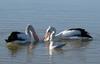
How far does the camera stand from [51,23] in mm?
21609

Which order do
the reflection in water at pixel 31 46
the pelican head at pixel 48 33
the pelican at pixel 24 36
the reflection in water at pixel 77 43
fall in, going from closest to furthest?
the reflection in water at pixel 31 46 < the pelican at pixel 24 36 < the reflection in water at pixel 77 43 < the pelican head at pixel 48 33

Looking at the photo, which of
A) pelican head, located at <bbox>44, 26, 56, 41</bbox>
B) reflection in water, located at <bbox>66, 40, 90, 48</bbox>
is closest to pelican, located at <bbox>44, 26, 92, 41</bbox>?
pelican head, located at <bbox>44, 26, 56, 41</bbox>

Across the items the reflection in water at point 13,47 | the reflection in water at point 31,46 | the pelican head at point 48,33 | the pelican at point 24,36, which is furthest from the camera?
the pelican head at point 48,33

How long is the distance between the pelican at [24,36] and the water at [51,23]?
29 centimetres

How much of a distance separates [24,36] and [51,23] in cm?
364

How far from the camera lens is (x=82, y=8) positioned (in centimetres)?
2738

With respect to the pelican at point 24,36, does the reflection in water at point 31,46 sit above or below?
below

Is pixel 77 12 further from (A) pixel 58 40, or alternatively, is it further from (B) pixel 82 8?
(A) pixel 58 40

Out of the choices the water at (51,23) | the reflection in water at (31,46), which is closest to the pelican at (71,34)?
the water at (51,23)

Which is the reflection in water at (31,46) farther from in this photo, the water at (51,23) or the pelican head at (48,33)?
the pelican head at (48,33)

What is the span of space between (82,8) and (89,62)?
12.8 metres

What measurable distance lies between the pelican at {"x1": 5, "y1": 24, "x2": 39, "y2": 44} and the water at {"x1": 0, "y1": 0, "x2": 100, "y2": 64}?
0.97 feet

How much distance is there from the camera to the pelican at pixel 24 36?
17.6m

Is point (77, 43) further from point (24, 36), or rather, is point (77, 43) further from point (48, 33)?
point (24, 36)
